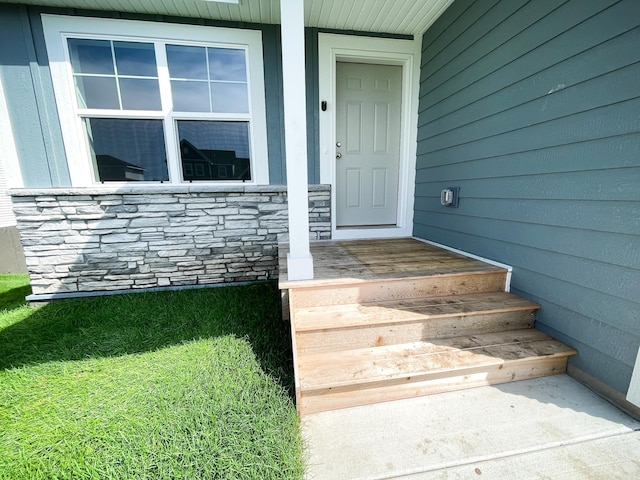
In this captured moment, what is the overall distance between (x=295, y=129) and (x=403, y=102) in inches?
86.7

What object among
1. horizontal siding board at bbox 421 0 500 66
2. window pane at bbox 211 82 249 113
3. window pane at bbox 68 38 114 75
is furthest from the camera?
window pane at bbox 211 82 249 113

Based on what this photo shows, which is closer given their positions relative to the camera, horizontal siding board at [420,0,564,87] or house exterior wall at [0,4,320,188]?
horizontal siding board at [420,0,564,87]

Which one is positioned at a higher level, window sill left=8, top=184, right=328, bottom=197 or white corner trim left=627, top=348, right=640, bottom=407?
window sill left=8, top=184, right=328, bottom=197

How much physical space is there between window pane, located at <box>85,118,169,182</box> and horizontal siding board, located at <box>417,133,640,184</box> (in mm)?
3163

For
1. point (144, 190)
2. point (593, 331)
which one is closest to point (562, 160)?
point (593, 331)

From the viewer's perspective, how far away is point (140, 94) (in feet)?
9.13

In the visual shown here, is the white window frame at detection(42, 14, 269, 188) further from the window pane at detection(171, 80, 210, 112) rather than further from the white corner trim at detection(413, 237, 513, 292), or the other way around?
the white corner trim at detection(413, 237, 513, 292)

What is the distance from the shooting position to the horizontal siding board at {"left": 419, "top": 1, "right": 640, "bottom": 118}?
1.37 metres

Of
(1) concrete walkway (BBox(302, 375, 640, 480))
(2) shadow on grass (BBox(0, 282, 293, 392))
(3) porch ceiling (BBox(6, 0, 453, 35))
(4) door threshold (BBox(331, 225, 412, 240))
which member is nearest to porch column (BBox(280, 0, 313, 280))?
(2) shadow on grass (BBox(0, 282, 293, 392))

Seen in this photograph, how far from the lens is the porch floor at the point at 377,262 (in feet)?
6.52

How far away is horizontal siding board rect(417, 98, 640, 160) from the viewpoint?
4.45 feet

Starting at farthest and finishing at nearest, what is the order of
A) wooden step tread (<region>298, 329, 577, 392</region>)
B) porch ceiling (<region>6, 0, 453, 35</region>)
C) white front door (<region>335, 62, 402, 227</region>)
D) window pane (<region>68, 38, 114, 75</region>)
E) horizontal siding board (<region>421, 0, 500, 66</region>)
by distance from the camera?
white front door (<region>335, 62, 402, 227</region>)
window pane (<region>68, 38, 114, 75</region>)
porch ceiling (<region>6, 0, 453, 35</region>)
horizontal siding board (<region>421, 0, 500, 66</region>)
wooden step tread (<region>298, 329, 577, 392</region>)

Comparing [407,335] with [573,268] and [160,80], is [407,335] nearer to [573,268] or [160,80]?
[573,268]

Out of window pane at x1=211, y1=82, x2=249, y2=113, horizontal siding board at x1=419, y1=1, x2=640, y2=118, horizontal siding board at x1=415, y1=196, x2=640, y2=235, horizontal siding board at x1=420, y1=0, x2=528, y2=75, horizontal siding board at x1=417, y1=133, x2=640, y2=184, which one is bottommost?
horizontal siding board at x1=415, y1=196, x2=640, y2=235
